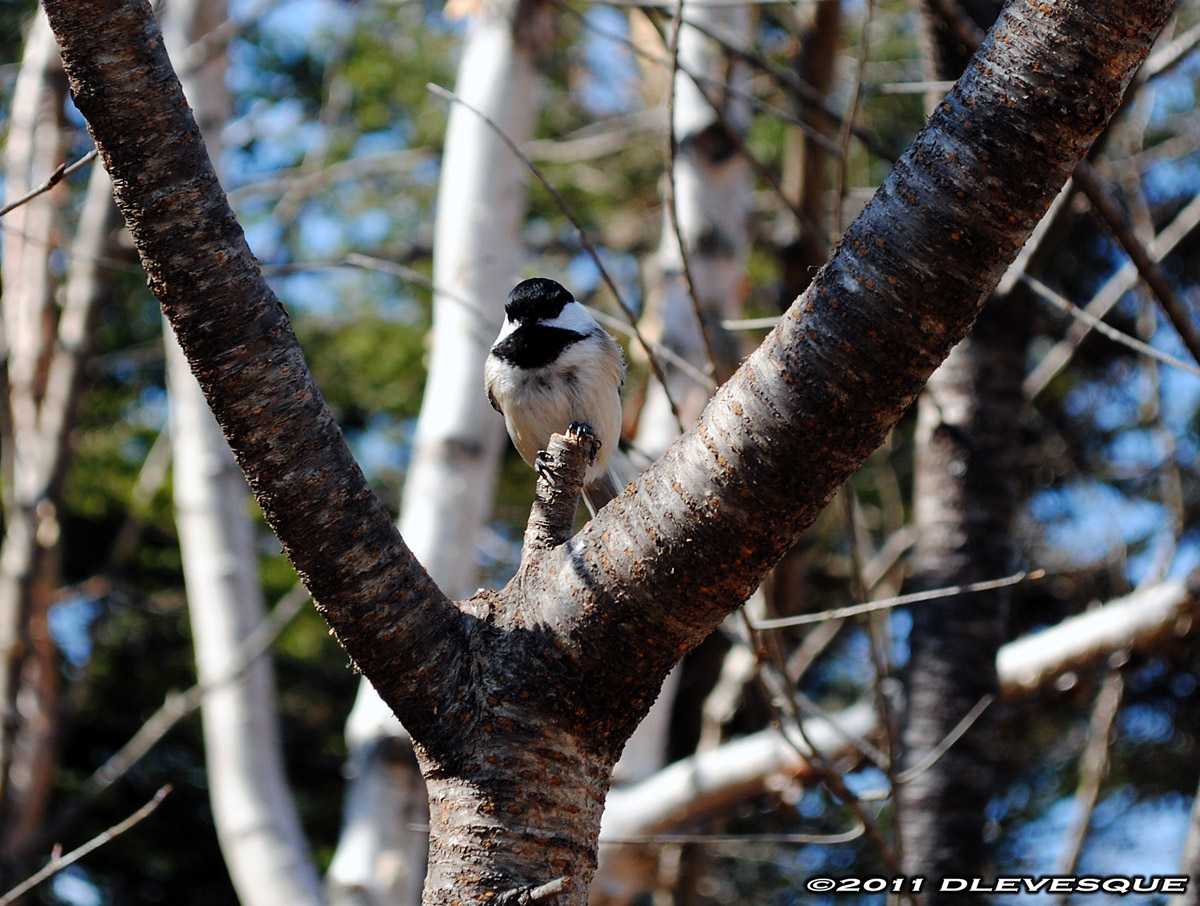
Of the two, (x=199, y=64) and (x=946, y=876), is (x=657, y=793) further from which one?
(x=199, y=64)

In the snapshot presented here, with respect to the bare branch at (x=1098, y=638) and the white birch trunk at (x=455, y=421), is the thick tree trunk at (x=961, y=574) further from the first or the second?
the white birch trunk at (x=455, y=421)

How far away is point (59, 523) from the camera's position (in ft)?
16.6

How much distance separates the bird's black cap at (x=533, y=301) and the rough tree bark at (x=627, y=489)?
74.7 inches

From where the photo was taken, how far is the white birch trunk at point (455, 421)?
13.0 ft

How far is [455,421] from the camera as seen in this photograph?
4418 millimetres

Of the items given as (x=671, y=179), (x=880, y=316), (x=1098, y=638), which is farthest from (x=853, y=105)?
(x=1098, y=638)

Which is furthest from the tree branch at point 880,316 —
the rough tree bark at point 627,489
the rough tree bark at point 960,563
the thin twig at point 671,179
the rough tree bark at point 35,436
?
the rough tree bark at point 35,436

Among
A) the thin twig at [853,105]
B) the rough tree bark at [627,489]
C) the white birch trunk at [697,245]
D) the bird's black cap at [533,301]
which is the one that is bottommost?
the rough tree bark at [627,489]

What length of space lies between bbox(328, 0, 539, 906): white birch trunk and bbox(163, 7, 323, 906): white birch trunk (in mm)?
331

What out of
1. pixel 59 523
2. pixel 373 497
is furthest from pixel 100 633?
pixel 373 497

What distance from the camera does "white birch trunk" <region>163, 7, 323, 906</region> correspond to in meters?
4.25

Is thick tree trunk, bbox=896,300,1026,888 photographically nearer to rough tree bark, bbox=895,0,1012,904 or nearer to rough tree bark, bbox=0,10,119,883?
rough tree bark, bbox=895,0,1012,904

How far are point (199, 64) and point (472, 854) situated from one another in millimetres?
4358

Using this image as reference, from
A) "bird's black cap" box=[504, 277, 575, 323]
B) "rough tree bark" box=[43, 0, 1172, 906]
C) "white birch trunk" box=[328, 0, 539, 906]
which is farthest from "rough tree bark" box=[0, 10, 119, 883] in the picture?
"rough tree bark" box=[43, 0, 1172, 906]
